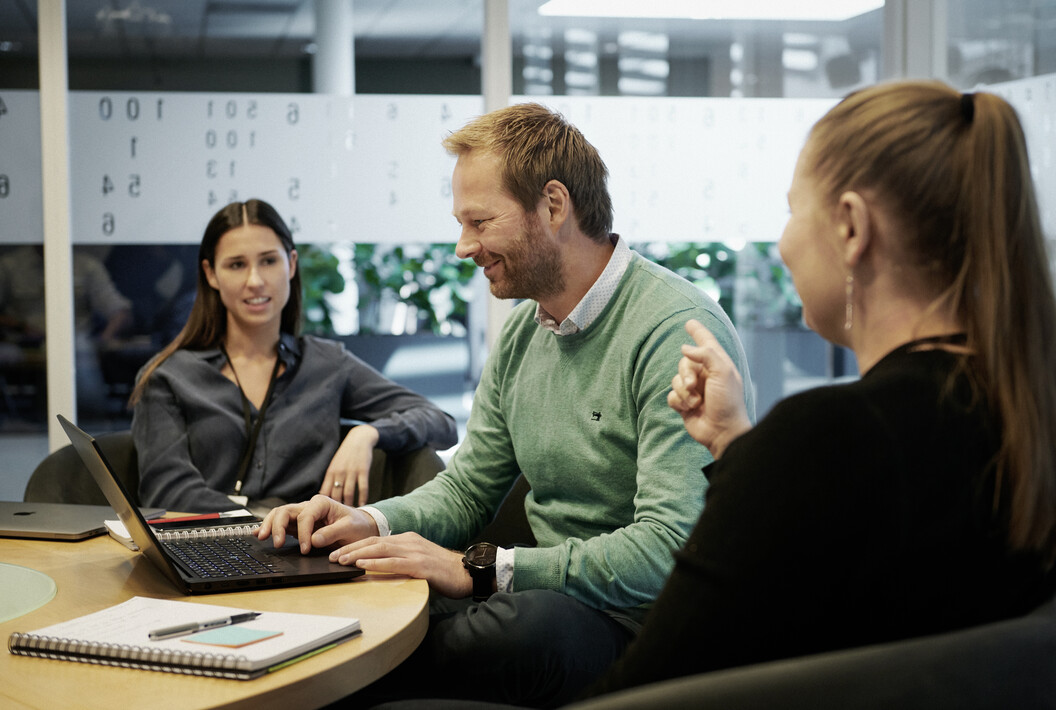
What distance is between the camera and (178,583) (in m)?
1.34

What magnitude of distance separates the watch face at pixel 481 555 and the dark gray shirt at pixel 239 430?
3.04 feet

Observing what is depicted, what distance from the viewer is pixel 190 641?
1082mm

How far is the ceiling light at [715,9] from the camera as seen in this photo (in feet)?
12.7

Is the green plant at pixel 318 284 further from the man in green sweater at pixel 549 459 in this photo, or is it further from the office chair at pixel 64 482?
the man in green sweater at pixel 549 459

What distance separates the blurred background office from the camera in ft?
11.8

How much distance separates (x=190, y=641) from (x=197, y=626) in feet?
0.17

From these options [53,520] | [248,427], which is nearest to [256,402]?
[248,427]

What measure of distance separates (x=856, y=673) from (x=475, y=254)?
1.41m

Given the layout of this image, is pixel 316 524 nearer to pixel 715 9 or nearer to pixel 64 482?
→ pixel 64 482

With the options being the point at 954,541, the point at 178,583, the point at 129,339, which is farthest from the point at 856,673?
the point at 129,339

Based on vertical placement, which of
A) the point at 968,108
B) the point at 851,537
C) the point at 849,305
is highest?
the point at 968,108

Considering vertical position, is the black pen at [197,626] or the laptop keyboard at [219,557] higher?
the black pen at [197,626]

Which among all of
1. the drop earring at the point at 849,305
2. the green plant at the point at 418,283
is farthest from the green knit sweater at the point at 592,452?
the green plant at the point at 418,283

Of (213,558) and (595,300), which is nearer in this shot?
(213,558)
